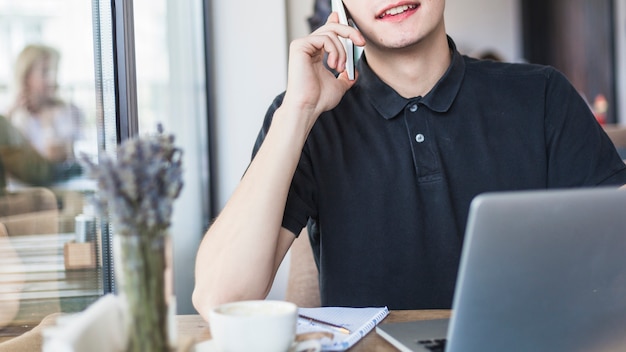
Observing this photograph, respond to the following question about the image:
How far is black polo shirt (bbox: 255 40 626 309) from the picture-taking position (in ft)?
4.50

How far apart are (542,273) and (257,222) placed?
52 centimetres

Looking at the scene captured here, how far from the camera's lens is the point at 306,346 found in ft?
2.70

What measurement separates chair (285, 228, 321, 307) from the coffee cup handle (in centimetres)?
90

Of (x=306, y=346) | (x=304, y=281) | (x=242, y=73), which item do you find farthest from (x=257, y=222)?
(x=242, y=73)

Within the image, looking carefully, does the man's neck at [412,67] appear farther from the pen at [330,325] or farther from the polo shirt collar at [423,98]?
the pen at [330,325]

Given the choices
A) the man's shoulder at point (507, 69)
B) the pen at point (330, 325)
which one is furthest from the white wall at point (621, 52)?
the pen at point (330, 325)

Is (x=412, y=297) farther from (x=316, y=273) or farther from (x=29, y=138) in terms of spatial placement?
(x=29, y=138)

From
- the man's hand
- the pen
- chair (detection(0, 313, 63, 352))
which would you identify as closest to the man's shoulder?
the man's hand

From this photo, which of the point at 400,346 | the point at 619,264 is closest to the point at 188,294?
the point at 400,346

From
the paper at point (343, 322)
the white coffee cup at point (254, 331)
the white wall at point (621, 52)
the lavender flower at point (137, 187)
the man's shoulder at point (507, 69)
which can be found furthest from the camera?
the white wall at point (621, 52)

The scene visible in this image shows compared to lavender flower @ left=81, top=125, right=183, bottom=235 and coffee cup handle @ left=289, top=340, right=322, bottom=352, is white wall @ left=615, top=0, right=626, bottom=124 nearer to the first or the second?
coffee cup handle @ left=289, top=340, right=322, bottom=352

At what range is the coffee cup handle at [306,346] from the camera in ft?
2.67

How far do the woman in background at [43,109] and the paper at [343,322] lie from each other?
53cm

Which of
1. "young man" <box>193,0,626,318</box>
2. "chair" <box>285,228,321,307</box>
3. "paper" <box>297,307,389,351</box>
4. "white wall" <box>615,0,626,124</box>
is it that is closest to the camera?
"paper" <box>297,307,389,351</box>
